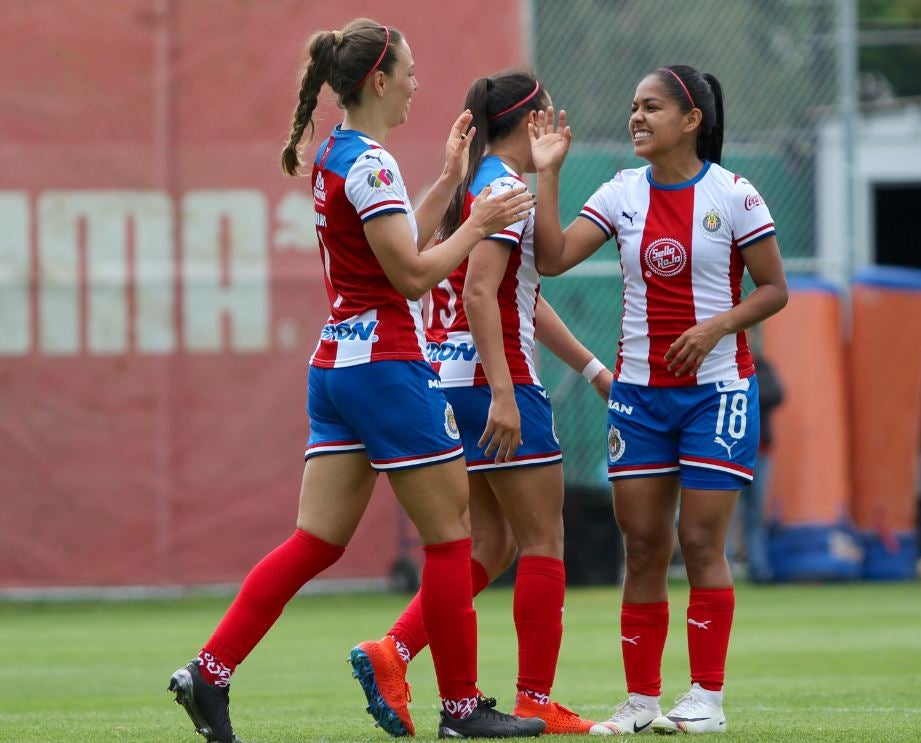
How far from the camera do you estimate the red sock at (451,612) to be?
484 cm

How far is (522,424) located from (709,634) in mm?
877

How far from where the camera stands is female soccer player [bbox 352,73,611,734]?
16.6 ft

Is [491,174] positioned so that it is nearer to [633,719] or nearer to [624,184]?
[624,184]

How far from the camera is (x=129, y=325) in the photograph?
13.0 m

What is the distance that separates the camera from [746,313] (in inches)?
207

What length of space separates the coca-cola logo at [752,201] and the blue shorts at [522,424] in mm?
867

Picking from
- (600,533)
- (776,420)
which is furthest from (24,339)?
(776,420)

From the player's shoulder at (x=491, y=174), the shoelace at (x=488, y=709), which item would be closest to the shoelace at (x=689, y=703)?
the shoelace at (x=488, y=709)

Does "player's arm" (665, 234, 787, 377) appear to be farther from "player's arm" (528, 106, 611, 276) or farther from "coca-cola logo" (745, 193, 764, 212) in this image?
"player's arm" (528, 106, 611, 276)

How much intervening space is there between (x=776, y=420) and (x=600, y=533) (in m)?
1.93

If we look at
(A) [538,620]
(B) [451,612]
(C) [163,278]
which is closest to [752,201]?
(A) [538,620]

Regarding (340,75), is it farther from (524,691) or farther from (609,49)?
(609,49)

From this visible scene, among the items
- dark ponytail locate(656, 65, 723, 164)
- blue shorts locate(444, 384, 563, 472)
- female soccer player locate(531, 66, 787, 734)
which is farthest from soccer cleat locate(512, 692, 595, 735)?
dark ponytail locate(656, 65, 723, 164)

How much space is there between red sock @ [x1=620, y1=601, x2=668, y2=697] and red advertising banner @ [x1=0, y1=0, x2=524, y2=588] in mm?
7841
